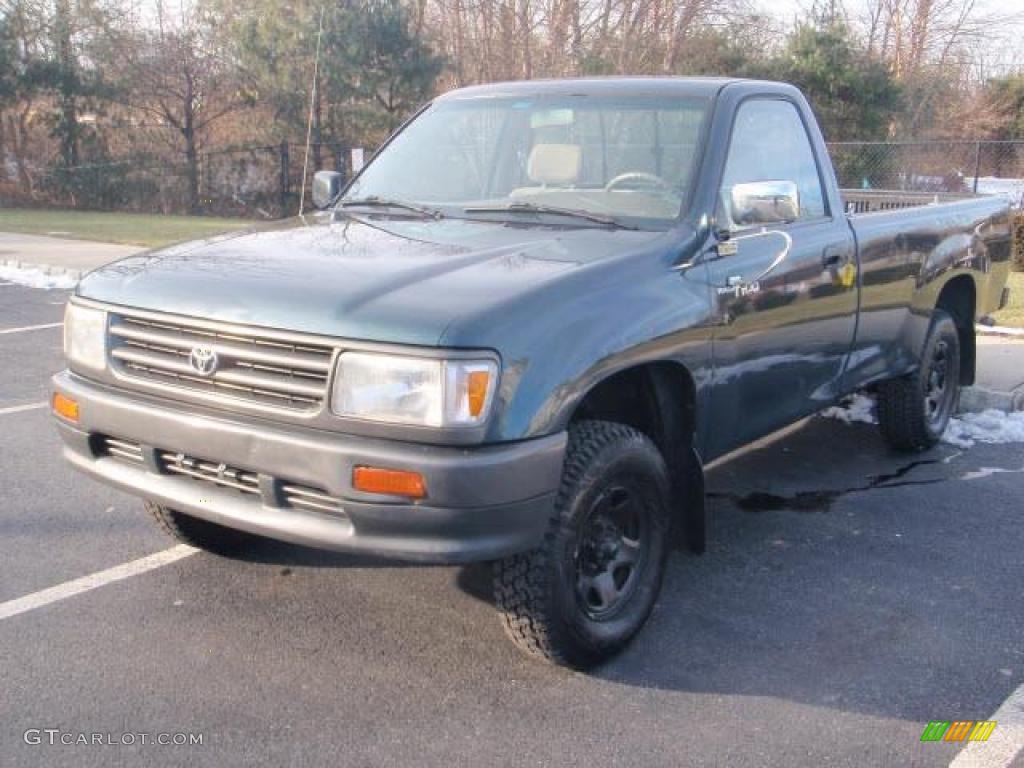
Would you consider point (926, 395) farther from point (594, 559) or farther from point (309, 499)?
point (309, 499)

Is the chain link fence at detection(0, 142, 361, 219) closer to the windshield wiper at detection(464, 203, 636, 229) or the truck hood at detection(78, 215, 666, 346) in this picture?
Result: the windshield wiper at detection(464, 203, 636, 229)

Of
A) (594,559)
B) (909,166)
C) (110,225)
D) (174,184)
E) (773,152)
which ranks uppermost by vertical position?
(909,166)

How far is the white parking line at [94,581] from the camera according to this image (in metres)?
3.82

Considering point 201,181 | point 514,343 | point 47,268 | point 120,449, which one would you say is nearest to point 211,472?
point 120,449

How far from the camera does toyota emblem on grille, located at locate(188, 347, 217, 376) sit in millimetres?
3164

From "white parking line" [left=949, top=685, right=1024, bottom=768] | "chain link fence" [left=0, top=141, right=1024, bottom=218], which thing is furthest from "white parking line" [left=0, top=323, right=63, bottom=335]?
"chain link fence" [left=0, top=141, right=1024, bottom=218]

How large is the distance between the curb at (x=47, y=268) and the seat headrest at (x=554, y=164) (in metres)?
9.12

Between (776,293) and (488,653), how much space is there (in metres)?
1.79

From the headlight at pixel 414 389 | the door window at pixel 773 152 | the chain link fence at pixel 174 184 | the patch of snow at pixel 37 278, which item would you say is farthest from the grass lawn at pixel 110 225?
the headlight at pixel 414 389

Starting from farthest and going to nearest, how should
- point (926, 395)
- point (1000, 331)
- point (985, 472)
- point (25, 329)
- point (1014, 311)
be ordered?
point (1014, 311)
point (25, 329)
point (1000, 331)
point (926, 395)
point (985, 472)

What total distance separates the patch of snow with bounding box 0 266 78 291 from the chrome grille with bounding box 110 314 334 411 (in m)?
9.31

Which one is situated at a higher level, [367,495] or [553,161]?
[553,161]

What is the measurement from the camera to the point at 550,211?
402 cm

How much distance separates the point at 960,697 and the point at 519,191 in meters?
2.41
